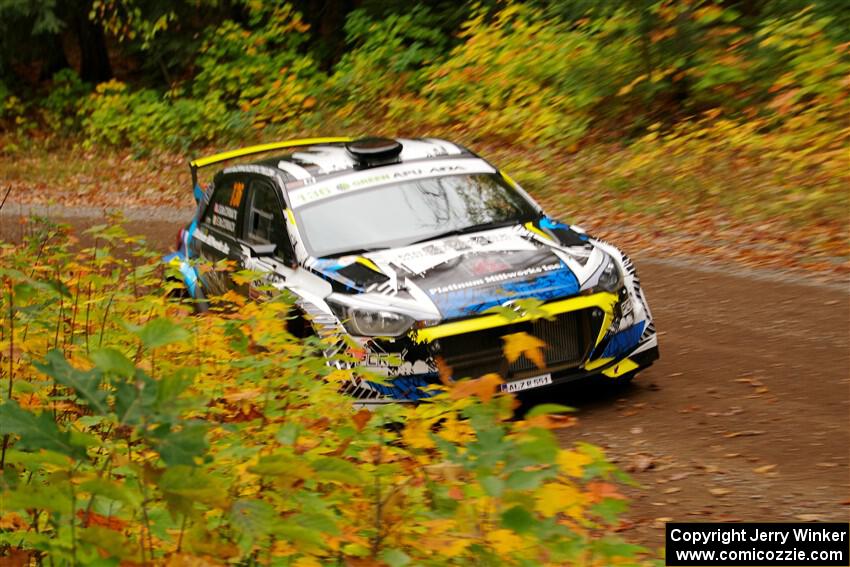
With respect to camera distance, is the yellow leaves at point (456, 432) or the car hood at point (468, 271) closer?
the yellow leaves at point (456, 432)

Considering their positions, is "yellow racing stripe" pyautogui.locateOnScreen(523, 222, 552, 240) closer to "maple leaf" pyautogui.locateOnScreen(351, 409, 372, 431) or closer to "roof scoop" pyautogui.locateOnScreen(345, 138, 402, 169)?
"roof scoop" pyautogui.locateOnScreen(345, 138, 402, 169)

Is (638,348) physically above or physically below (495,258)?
below

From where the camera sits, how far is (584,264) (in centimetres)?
671

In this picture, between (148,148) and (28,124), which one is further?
(28,124)

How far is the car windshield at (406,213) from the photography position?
23.9 ft

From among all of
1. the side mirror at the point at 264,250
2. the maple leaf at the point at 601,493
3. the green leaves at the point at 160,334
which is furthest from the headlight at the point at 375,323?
the green leaves at the point at 160,334

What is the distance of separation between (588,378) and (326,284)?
1.77 metres

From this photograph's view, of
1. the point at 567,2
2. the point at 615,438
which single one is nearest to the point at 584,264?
the point at 615,438

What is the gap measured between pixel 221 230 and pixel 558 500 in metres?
6.09

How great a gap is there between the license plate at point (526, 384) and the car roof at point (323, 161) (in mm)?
2343

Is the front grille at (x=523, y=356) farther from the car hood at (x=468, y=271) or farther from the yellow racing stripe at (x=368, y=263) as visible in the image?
the yellow racing stripe at (x=368, y=263)

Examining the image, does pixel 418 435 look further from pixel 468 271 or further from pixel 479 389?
pixel 468 271

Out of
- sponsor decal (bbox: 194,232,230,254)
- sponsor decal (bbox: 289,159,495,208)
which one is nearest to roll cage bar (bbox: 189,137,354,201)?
sponsor decal (bbox: 194,232,230,254)

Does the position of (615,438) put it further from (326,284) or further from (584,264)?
(326,284)
